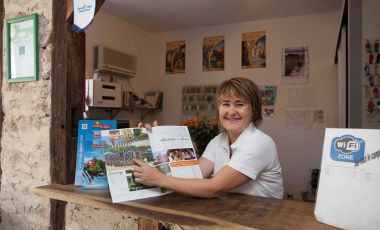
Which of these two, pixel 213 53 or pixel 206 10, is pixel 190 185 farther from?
pixel 213 53

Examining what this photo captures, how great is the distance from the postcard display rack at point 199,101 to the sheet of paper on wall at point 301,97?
3.78 ft

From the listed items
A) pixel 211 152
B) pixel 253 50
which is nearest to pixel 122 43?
pixel 253 50

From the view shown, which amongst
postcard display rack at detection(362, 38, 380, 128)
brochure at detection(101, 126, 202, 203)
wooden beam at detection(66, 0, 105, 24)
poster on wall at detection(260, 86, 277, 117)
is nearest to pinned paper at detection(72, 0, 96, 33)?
wooden beam at detection(66, 0, 105, 24)

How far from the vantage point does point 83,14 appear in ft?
4.59

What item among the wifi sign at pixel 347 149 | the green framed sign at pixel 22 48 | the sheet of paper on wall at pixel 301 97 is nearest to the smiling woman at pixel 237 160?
the wifi sign at pixel 347 149

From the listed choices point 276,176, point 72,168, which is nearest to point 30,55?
point 72,168

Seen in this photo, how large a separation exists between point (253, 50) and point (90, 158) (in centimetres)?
363

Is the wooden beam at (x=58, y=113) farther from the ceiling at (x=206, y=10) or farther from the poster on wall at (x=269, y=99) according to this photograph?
the poster on wall at (x=269, y=99)

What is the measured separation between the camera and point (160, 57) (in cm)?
513

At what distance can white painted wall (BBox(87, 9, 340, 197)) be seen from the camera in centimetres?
400

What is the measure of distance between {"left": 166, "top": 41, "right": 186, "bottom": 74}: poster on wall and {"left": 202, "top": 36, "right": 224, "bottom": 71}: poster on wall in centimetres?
39

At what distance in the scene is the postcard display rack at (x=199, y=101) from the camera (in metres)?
4.68

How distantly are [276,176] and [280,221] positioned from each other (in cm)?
44

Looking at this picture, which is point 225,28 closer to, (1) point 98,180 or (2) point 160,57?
(2) point 160,57
